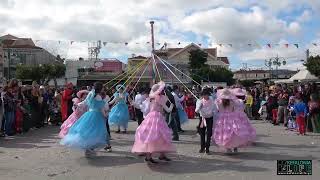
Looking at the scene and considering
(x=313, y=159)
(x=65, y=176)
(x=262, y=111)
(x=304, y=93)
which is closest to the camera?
(x=65, y=176)

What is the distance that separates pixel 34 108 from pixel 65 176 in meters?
10.9

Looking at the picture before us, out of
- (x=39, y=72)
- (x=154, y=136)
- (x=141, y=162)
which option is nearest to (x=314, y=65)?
(x=39, y=72)

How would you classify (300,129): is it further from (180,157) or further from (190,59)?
(190,59)

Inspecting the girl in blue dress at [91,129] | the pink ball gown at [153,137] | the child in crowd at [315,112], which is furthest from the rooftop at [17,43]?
the pink ball gown at [153,137]

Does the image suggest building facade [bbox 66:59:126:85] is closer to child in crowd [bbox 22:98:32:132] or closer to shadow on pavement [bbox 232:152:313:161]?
child in crowd [bbox 22:98:32:132]

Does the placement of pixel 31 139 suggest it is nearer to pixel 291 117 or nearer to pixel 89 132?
pixel 89 132

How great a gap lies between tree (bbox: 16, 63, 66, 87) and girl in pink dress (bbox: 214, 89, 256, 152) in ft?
214

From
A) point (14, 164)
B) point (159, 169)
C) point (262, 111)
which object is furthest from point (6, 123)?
point (262, 111)

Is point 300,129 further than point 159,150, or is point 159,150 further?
point 300,129

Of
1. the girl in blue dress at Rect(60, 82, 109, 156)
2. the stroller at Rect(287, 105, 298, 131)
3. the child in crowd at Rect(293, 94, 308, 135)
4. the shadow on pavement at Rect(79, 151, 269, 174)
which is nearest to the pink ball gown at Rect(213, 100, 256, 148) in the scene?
the shadow on pavement at Rect(79, 151, 269, 174)

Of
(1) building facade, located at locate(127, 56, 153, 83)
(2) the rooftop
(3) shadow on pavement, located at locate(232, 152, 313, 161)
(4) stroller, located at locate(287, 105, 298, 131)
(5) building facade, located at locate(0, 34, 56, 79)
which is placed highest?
(2) the rooftop

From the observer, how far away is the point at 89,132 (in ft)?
38.7

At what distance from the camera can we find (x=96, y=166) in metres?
11.1

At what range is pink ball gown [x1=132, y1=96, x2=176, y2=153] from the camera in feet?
36.2
